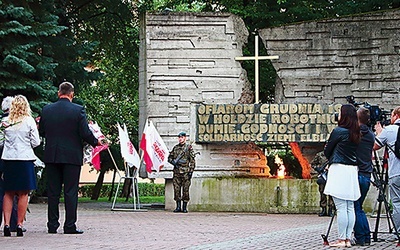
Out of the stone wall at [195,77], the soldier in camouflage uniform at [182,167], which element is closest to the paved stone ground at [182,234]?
the soldier in camouflage uniform at [182,167]

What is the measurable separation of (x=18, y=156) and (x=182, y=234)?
2735 mm

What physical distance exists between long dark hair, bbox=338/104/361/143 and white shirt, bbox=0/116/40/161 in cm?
432

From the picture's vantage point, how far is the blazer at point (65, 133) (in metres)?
13.0

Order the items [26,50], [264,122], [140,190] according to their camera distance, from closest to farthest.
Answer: [264,122]
[26,50]
[140,190]

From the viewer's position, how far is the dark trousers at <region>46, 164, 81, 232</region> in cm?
1298

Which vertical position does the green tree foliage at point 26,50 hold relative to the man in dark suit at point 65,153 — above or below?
above

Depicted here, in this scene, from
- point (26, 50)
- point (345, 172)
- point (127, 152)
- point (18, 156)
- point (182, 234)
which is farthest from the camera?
point (26, 50)

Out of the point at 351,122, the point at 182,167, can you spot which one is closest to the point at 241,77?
the point at 182,167

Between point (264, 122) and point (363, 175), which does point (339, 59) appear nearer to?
point (264, 122)

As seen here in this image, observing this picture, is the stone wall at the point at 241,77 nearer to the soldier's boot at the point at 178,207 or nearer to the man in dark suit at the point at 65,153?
the soldier's boot at the point at 178,207

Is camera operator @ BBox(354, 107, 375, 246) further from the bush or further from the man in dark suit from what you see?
the bush

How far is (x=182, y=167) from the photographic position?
2166 centimetres

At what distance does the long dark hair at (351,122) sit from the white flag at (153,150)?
10.1 m

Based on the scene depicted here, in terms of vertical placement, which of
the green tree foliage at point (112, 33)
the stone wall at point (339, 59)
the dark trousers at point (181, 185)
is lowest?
the dark trousers at point (181, 185)
